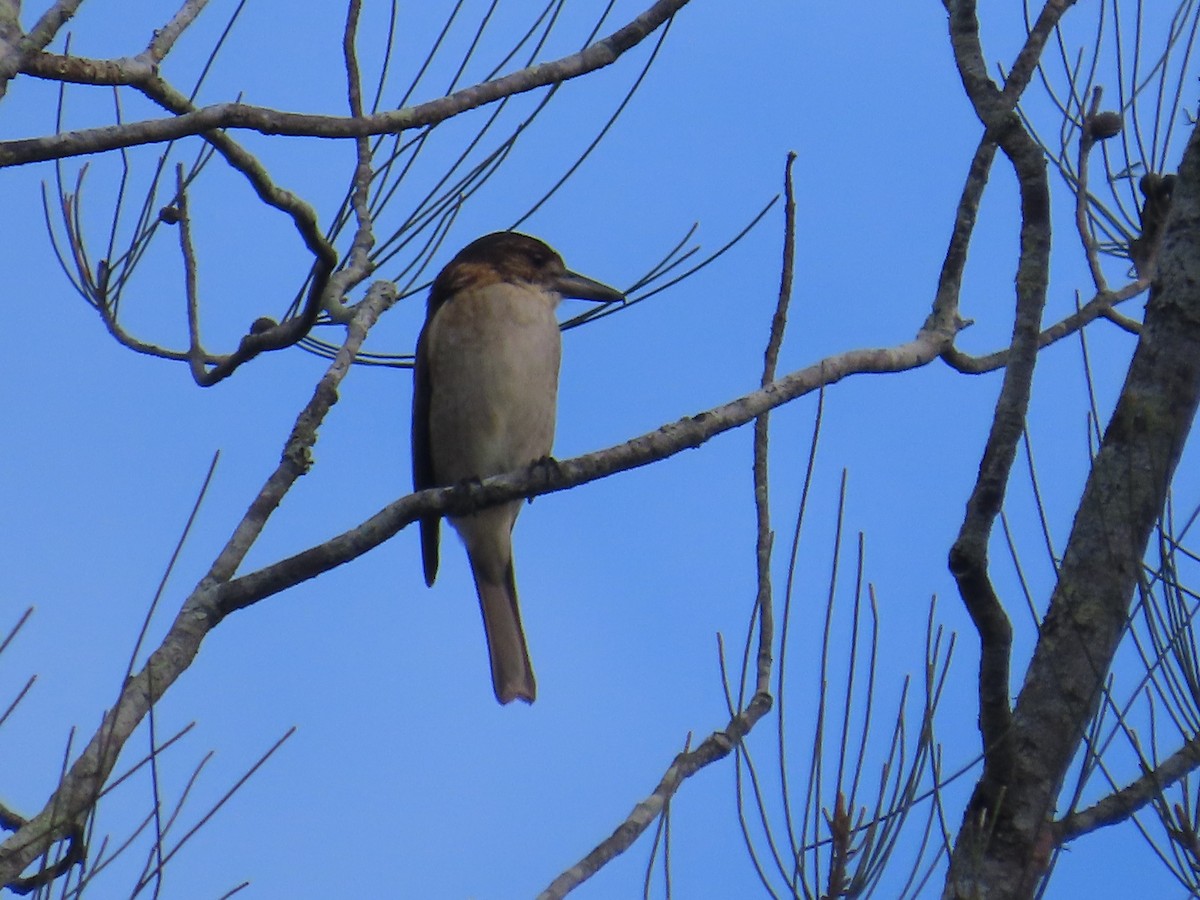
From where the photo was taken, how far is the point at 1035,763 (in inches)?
101

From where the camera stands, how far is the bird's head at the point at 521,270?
5535 mm

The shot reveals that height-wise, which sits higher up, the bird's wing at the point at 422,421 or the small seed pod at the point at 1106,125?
the bird's wing at the point at 422,421

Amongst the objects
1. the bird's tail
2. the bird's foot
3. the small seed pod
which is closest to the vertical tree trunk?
the small seed pod

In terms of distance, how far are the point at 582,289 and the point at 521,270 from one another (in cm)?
23

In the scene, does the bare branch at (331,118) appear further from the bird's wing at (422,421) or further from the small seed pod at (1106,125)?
the bird's wing at (422,421)

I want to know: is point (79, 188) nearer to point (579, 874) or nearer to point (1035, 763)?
point (579, 874)

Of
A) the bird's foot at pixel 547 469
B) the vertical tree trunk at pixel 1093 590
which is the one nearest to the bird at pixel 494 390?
the bird's foot at pixel 547 469

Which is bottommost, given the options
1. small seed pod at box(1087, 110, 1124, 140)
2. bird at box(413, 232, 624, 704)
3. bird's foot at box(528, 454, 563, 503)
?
bird's foot at box(528, 454, 563, 503)

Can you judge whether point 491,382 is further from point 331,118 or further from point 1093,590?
point 1093,590

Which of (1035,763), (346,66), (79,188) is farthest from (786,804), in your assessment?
(79,188)

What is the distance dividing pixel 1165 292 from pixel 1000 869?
1137mm

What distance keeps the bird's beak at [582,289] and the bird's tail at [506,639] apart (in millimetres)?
978

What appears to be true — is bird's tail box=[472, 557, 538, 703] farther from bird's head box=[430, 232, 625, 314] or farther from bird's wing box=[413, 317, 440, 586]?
bird's head box=[430, 232, 625, 314]

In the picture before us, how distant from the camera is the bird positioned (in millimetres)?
5121
